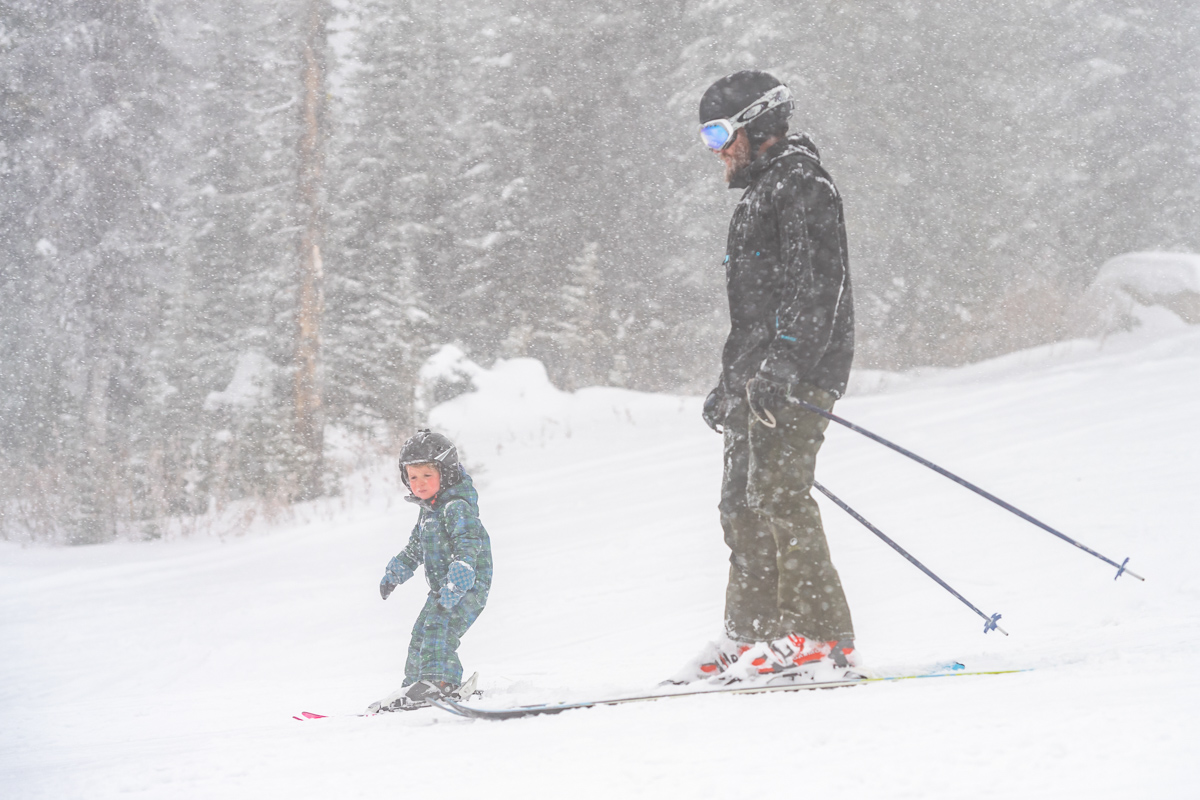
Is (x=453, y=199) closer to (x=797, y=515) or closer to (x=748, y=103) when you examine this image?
(x=748, y=103)

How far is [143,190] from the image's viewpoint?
1476 centimetres

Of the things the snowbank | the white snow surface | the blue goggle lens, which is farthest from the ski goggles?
the snowbank

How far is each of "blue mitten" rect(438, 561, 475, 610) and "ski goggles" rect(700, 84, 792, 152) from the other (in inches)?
82.2

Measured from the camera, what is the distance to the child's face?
4117 mm

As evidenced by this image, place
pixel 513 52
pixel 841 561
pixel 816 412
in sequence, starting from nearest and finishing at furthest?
1. pixel 816 412
2. pixel 841 561
3. pixel 513 52

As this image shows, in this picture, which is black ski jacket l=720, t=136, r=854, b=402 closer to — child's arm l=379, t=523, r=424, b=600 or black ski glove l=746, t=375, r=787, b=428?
black ski glove l=746, t=375, r=787, b=428

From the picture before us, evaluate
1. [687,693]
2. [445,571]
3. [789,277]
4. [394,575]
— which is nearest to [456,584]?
[445,571]

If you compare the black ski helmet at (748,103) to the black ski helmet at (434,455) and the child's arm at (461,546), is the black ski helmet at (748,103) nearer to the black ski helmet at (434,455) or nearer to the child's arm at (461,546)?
the black ski helmet at (434,455)

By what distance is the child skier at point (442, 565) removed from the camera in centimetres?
395

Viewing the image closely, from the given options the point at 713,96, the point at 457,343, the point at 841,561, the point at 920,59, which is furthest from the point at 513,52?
the point at 713,96

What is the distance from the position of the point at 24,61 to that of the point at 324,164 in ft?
15.4

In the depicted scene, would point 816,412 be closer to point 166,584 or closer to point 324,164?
point 166,584

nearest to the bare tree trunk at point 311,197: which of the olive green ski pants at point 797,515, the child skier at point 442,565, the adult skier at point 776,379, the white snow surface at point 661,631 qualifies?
the white snow surface at point 661,631

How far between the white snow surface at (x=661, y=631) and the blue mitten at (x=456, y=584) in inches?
17.8
